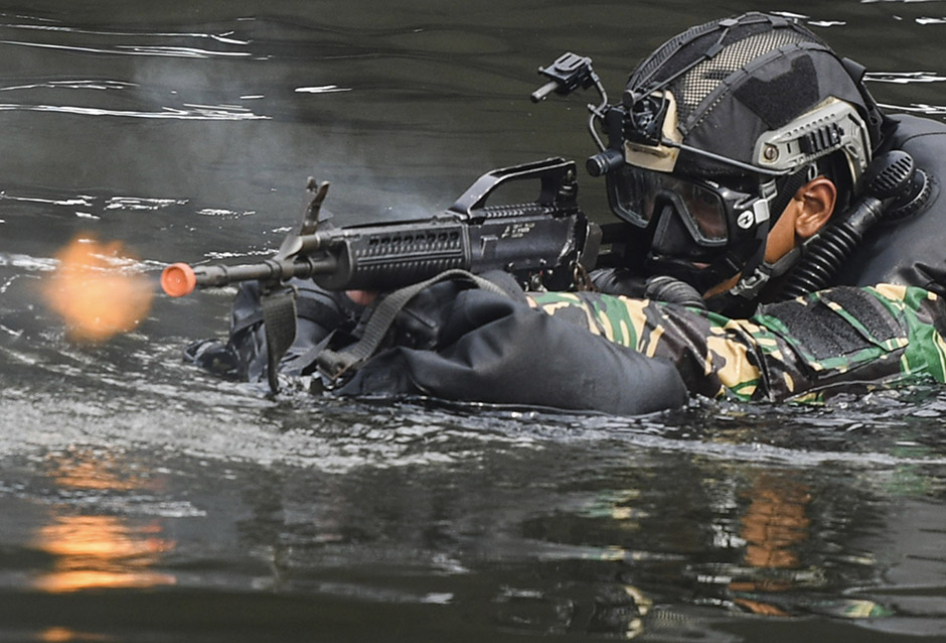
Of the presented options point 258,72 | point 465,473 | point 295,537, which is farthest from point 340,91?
point 295,537

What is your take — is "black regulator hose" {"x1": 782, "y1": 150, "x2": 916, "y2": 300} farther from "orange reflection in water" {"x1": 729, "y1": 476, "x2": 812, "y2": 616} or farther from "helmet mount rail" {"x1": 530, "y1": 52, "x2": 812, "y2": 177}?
"orange reflection in water" {"x1": 729, "y1": 476, "x2": 812, "y2": 616}

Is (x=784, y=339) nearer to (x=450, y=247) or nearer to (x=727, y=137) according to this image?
(x=727, y=137)

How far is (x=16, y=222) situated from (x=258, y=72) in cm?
247

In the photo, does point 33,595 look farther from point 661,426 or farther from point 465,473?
point 661,426

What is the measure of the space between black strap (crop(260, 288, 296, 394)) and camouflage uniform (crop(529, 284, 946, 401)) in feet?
1.85

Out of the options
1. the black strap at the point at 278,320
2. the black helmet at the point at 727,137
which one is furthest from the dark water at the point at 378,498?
the black helmet at the point at 727,137

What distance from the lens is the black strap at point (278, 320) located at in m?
3.16

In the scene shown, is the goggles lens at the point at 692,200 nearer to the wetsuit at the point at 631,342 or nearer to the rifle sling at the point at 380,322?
the wetsuit at the point at 631,342

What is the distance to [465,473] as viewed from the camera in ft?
9.68

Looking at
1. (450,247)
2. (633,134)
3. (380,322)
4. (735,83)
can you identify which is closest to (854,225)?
(735,83)

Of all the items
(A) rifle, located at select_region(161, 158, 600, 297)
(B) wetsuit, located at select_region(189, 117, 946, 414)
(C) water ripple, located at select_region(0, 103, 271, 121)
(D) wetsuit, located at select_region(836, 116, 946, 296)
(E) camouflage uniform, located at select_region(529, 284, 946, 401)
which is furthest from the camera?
(C) water ripple, located at select_region(0, 103, 271, 121)

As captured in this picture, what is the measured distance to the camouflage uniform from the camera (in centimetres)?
347

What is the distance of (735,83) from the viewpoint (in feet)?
12.1

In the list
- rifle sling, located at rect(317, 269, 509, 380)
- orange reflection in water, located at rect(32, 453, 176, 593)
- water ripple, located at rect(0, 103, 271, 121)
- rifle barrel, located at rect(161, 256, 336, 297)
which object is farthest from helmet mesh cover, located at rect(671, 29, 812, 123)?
water ripple, located at rect(0, 103, 271, 121)
